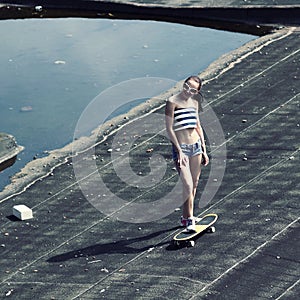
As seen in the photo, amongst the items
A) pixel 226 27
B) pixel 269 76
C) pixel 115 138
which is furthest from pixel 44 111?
pixel 226 27

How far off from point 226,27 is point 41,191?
9266mm

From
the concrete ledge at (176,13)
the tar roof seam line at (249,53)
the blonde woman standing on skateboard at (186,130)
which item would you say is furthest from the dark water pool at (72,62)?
the blonde woman standing on skateboard at (186,130)

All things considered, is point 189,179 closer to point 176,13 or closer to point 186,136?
point 186,136

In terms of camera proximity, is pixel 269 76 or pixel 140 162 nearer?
pixel 140 162

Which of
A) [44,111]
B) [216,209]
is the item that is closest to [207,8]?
[44,111]

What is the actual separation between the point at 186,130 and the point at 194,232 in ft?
3.80

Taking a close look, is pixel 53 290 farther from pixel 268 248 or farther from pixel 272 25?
pixel 272 25

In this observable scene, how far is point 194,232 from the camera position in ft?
36.1

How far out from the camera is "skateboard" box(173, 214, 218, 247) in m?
11.0

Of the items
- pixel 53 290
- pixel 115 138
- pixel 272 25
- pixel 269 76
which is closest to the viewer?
pixel 53 290

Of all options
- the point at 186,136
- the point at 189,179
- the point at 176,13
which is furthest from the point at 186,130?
the point at 176,13

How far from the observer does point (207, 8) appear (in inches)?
866

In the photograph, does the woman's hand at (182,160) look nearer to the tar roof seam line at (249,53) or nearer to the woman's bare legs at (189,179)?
the woman's bare legs at (189,179)

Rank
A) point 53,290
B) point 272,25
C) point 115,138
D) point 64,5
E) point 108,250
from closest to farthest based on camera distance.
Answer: point 53,290 → point 108,250 → point 115,138 → point 272,25 → point 64,5
